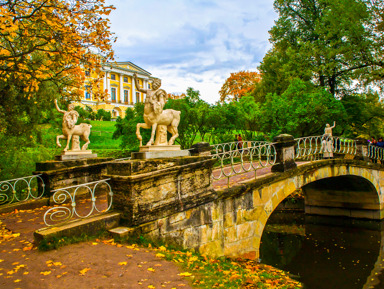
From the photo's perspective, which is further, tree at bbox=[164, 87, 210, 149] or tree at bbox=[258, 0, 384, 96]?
tree at bbox=[258, 0, 384, 96]

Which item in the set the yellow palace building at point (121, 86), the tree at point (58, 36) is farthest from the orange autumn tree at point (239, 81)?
the tree at point (58, 36)

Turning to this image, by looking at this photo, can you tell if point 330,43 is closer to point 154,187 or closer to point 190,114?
point 190,114

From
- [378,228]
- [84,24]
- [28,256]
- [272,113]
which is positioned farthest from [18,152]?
[378,228]

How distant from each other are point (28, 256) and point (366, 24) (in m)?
24.3

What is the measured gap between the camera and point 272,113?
768 inches

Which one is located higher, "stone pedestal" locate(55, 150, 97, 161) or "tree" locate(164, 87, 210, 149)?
"tree" locate(164, 87, 210, 149)

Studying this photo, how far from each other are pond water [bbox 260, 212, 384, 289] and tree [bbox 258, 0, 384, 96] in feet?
35.6

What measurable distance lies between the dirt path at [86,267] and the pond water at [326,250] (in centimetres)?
659

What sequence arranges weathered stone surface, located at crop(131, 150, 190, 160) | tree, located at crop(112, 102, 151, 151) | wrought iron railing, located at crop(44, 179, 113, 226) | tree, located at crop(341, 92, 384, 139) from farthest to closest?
tree, located at crop(341, 92, 384, 139), tree, located at crop(112, 102, 151, 151), wrought iron railing, located at crop(44, 179, 113, 226), weathered stone surface, located at crop(131, 150, 190, 160)

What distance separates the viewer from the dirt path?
368 centimetres

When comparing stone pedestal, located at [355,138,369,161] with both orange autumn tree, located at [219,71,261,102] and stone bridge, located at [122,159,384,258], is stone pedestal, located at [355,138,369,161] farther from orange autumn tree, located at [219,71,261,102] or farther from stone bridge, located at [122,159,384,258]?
orange autumn tree, located at [219,71,261,102]

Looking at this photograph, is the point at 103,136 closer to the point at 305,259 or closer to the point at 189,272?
the point at 305,259

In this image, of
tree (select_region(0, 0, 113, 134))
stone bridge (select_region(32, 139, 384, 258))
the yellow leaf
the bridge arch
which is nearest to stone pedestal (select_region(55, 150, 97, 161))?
stone bridge (select_region(32, 139, 384, 258))

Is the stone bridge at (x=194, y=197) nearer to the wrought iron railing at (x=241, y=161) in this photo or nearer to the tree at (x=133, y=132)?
the wrought iron railing at (x=241, y=161)
